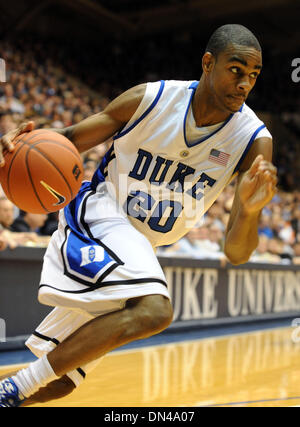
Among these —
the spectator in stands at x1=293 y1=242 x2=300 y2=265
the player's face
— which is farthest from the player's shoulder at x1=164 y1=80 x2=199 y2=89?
the spectator in stands at x1=293 y1=242 x2=300 y2=265

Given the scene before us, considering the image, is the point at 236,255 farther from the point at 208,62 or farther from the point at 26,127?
the point at 26,127

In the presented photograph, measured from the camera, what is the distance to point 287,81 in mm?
19734

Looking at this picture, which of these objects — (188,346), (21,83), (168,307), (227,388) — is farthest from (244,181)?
(21,83)

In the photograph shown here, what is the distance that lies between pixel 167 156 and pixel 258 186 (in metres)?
0.56

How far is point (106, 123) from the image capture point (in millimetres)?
2846

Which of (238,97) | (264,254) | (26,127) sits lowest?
(264,254)

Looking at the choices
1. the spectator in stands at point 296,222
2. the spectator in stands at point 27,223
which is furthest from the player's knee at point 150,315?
the spectator in stands at point 296,222

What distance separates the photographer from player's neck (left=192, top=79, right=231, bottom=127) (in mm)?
2834

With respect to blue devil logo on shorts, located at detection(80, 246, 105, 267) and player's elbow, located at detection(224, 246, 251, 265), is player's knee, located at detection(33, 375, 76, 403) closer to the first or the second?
blue devil logo on shorts, located at detection(80, 246, 105, 267)

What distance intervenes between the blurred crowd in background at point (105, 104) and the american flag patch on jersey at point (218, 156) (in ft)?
9.09

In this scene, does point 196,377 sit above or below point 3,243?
below

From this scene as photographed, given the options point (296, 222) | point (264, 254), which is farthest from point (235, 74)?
point (296, 222)

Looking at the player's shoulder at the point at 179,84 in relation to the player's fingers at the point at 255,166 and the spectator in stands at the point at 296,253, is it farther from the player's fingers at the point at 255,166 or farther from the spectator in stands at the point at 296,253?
the spectator in stands at the point at 296,253

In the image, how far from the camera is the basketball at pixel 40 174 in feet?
8.50
